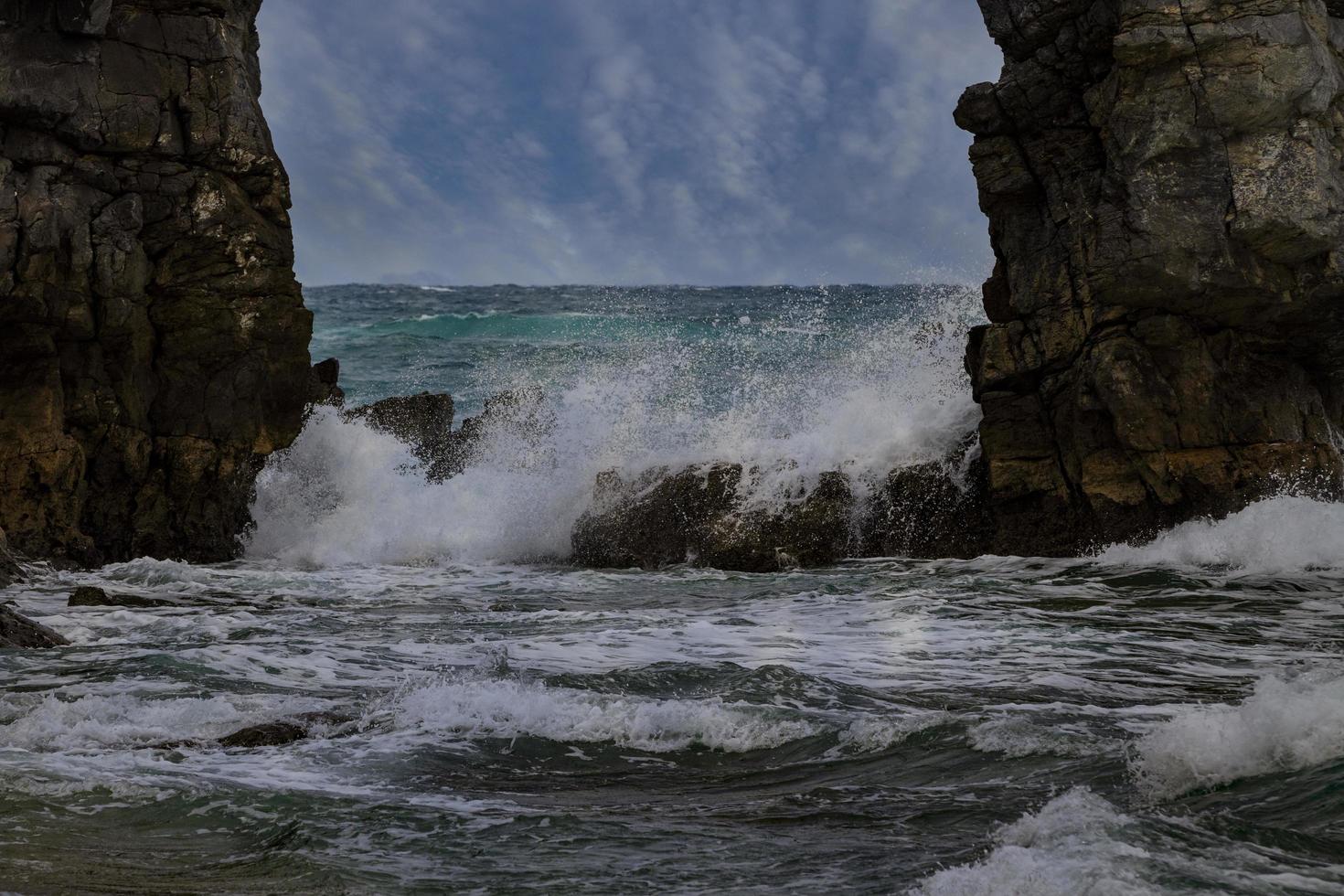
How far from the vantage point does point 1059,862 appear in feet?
13.9

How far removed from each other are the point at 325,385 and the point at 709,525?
5.49 meters

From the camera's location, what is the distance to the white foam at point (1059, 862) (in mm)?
4047

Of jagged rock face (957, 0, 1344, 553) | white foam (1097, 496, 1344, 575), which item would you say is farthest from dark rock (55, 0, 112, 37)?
white foam (1097, 496, 1344, 575)

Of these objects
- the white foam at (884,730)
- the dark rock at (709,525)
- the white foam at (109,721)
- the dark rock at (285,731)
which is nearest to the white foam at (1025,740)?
the white foam at (884,730)

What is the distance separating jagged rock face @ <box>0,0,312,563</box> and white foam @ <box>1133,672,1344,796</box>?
10124 mm

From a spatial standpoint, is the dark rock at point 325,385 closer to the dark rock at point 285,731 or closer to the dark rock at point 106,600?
the dark rock at point 106,600

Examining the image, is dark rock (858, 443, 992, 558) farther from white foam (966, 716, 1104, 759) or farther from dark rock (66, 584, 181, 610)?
dark rock (66, 584, 181, 610)

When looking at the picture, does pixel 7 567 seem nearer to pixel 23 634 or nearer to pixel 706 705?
pixel 23 634

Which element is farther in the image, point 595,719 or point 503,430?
point 503,430

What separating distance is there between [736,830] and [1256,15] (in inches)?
336

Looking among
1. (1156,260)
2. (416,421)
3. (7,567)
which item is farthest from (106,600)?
(1156,260)

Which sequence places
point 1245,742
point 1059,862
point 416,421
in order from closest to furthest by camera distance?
point 1059,862 < point 1245,742 < point 416,421

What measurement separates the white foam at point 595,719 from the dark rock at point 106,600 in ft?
13.1

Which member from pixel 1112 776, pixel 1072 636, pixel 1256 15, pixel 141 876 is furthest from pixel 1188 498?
pixel 141 876
